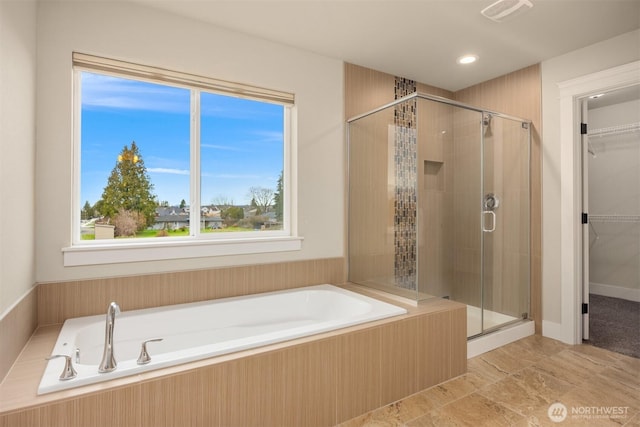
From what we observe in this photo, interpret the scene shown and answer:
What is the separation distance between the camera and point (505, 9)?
Answer: 89.7 inches

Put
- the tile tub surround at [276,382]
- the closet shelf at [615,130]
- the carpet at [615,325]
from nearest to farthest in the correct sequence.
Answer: the tile tub surround at [276,382] < the carpet at [615,325] < the closet shelf at [615,130]

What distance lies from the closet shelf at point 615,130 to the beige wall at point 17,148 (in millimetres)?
5819

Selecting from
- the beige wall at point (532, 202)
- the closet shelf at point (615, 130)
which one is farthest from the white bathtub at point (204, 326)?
the closet shelf at point (615, 130)

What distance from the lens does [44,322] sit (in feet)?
6.81

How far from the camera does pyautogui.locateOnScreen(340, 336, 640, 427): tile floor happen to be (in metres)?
1.95

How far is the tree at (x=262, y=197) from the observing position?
2967 millimetres

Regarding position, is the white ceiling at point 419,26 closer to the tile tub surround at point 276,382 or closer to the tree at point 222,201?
the tree at point 222,201

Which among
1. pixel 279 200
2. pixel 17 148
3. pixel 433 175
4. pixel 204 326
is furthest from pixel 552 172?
pixel 17 148

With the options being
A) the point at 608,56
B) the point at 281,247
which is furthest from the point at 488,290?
the point at 608,56

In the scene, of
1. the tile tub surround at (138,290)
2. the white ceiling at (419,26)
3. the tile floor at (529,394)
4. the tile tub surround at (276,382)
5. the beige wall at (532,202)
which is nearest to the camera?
the tile tub surround at (276,382)

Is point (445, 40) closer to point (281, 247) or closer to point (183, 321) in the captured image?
point (281, 247)

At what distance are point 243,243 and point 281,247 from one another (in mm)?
332

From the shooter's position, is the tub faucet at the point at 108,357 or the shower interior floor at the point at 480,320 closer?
the tub faucet at the point at 108,357

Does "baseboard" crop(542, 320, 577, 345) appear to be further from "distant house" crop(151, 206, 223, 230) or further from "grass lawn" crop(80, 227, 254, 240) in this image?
"distant house" crop(151, 206, 223, 230)
